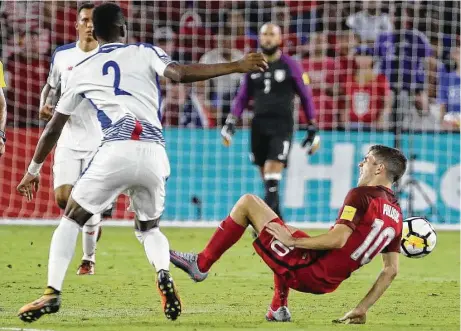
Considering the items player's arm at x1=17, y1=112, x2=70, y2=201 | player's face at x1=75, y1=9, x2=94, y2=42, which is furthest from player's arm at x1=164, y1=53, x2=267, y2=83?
player's face at x1=75, y1=9, x2=94, y2=42

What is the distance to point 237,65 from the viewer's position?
243 inches

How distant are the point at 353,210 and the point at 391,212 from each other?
0.26 metres

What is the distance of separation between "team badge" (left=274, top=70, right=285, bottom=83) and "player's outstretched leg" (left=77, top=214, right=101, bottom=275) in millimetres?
3945

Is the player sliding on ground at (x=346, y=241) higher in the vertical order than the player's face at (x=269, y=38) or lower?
lower

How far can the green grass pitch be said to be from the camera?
21.7ft

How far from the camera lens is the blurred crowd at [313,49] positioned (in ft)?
50.6

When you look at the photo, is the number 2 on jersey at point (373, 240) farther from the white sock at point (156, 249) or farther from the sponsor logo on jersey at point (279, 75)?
the sponsor logo on jersey at point (279, 75)

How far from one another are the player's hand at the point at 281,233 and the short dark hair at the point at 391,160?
69cm

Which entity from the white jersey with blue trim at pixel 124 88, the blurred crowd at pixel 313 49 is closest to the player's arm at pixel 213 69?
the white jersey with blue trim at pixel 124 88

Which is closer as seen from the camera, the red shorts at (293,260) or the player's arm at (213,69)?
the player's arm at (213,69)

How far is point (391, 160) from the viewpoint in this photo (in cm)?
659

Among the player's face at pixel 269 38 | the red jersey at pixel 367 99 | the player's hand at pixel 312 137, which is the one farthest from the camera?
the red jersey at pixel 367 99

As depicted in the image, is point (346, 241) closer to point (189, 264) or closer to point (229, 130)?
point (189, 264)

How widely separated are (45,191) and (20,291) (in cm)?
662
